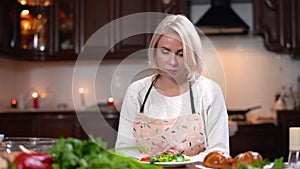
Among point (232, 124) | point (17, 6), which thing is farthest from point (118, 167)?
point (17, 6)

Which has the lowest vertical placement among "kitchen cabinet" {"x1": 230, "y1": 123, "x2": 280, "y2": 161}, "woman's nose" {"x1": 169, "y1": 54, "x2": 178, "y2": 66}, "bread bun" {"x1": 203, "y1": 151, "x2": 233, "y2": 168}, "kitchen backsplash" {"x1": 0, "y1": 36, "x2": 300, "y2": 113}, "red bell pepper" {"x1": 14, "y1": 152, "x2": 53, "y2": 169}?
"kitchen cabinet" {"x1": 230, "y1": 123, "x2": 280, "y2": 161}

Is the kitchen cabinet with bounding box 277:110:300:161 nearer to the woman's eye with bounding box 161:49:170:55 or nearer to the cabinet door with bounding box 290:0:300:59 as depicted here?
the cabinet door with bounding box 290:0:300:59

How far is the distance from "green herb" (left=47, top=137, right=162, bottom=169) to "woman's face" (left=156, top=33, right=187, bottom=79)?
43.5 inches

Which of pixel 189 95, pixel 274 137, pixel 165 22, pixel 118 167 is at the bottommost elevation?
pixel 274 137

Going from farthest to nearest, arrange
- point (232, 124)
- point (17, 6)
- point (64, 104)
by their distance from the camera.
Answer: point (64, 104) < point (17, 6) < point (232, 124)

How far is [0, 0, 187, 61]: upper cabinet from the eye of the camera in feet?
13.4

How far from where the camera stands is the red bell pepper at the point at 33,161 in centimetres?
66

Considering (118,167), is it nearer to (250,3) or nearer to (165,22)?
(165,22)

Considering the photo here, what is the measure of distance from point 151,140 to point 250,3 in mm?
2744

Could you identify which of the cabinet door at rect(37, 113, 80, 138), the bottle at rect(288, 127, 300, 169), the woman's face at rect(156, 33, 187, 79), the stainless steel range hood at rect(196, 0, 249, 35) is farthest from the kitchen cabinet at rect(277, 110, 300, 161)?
the bottle at rect(288, 127, 300, 169)

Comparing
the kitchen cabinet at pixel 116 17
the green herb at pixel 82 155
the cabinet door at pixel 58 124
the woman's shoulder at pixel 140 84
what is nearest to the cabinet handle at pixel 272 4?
the kitchen cabinet at pixel 116 17

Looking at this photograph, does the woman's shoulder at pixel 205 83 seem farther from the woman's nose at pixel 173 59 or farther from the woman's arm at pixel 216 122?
the woman's nose at pixel 173 59

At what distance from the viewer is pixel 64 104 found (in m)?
4.37

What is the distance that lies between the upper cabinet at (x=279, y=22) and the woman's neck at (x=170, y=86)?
217 cm
